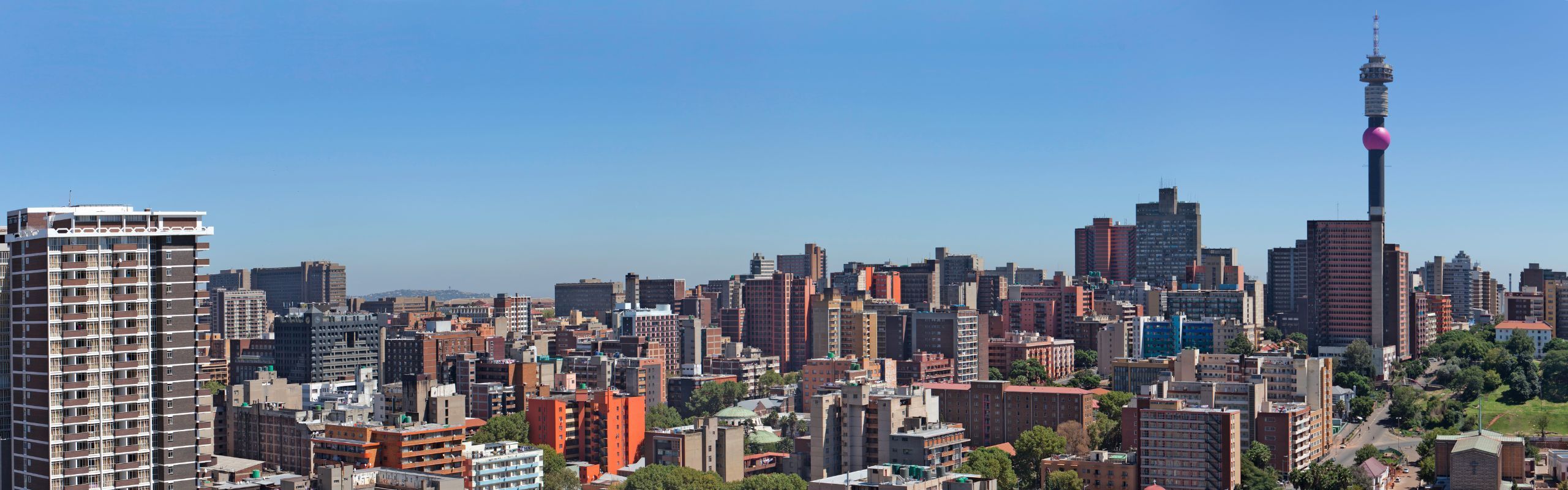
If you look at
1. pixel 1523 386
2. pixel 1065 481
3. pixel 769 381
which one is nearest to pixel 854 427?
pixel 1065 481

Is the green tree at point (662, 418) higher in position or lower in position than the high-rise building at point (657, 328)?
lower

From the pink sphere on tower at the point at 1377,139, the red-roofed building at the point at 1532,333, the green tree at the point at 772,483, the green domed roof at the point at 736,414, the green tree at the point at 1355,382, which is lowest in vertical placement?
the green tree at the point at 772,483

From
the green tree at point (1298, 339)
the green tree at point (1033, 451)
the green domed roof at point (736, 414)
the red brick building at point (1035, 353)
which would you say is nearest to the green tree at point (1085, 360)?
the red brick building at point (1035, 353)

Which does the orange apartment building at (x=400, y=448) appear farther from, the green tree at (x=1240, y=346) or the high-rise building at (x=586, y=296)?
the high-rise building at (x=586, y=296)

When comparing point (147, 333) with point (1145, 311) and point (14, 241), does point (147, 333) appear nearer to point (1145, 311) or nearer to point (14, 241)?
point (14, 241)

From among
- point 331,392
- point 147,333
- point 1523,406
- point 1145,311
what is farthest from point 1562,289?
point 147,333

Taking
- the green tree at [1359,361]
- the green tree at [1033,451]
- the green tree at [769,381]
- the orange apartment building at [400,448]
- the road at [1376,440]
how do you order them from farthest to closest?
the green tree at [769,381] < the green tree at [1359,361] < the road at [1376,440] < the green tree at [1033,451] < the orange apartment building at [400,448]

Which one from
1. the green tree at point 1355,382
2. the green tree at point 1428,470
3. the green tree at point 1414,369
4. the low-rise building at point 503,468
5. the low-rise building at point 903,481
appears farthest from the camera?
the green tree at point 1414,369
